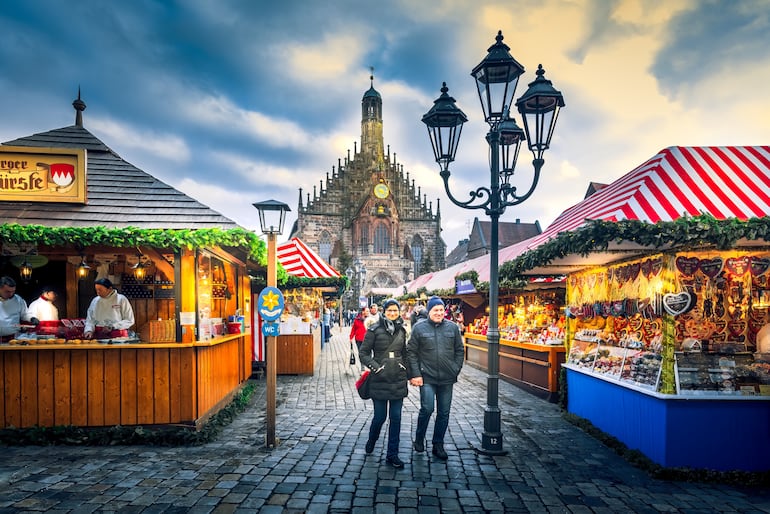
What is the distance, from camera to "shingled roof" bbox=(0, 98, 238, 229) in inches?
237

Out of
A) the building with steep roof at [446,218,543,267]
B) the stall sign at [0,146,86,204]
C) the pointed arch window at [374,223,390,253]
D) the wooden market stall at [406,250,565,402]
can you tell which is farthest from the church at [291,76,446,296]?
the stall sign at [0,146,86,204]

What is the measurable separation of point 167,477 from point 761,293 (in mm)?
6668

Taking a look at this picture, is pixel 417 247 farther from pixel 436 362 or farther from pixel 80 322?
pixel 436 362

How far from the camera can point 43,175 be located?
6.33 m

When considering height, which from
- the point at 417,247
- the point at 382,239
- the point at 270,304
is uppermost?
the point at 382,239

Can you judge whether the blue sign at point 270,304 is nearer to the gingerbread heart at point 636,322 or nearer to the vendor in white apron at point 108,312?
the vendor in white apron at point 108,312

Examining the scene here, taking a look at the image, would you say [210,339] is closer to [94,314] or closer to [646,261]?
[94,314]

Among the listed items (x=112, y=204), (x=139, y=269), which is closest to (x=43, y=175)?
(x=112, y=204)

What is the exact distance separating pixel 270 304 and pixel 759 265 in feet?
17.8

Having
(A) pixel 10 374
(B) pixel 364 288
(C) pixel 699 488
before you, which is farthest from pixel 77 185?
(B) pixel 364 288

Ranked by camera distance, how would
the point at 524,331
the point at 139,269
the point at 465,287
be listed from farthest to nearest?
1. the point at 465,287
2. the point at 524,331
3. the point at 139,269

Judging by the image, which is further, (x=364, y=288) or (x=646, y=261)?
(x=364, y=288)

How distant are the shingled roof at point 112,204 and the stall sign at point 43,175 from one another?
106 millimetres

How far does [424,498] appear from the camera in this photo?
4035 mm
